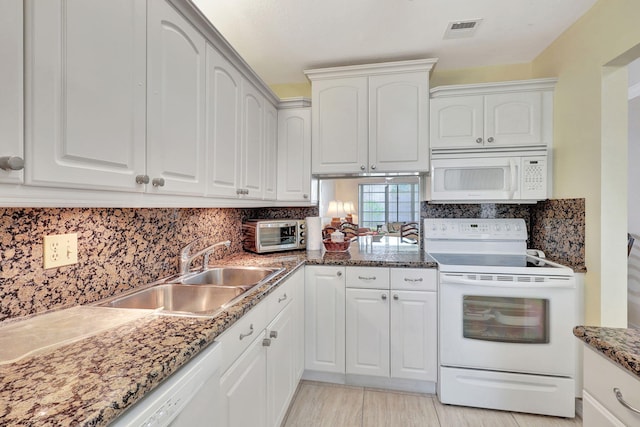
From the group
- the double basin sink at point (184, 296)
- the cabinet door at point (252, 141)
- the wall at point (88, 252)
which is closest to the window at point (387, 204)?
the cabinet door at point (252, 141)

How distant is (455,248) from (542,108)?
1.21 metres

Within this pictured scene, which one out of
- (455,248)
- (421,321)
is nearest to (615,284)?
(455,248)

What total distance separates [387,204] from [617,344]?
1.95m

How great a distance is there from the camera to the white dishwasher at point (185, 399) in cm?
66

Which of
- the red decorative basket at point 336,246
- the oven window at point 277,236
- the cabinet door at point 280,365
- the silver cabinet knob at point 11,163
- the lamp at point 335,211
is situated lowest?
the cabinet door at point 280,365

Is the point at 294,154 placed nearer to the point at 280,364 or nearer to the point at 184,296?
the point at 184,296

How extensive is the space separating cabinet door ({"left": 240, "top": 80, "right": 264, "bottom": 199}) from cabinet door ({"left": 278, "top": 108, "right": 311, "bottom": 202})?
0.33 meters

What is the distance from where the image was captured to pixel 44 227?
1039 mm

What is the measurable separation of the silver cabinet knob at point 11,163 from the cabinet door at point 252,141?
122 centimetres

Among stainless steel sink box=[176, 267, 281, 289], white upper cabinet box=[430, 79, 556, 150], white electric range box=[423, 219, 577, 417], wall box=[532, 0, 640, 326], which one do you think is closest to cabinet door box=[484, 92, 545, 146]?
white upper cabinet box=[430, 79, 556, 150]

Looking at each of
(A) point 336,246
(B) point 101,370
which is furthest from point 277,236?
(B) point 101,370

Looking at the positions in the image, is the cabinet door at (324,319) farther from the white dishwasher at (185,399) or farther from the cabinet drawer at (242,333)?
the white dishwasher at (185,399)

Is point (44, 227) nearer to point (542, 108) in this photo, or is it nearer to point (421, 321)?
point (421, 321)

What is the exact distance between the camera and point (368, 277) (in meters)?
2.08
